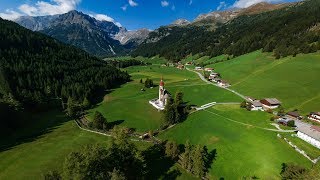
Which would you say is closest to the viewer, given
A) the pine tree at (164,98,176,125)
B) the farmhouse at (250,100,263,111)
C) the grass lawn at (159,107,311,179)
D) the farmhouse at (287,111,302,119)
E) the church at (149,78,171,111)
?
the grass lawn at (159,107,311,179)

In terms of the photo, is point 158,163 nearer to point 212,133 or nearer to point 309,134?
point 212,133

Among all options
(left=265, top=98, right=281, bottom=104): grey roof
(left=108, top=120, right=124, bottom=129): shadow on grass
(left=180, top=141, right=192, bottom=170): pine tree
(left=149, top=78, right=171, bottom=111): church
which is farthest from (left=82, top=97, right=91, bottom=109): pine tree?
(left=265, top=98, right=281, bottom=104): grey roof

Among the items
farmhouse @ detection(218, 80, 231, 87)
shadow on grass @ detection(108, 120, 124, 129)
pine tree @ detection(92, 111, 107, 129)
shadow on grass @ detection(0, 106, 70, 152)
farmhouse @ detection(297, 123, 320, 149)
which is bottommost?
shadow on grass @ detection(0, 106, 70, 152)

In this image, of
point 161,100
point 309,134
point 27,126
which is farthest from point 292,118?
point 27,126

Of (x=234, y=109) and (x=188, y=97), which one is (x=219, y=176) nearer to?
(x=234, y=109)

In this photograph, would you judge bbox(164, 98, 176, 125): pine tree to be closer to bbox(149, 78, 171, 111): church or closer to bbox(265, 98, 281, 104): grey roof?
bbox(149, 78, 171, 111): church

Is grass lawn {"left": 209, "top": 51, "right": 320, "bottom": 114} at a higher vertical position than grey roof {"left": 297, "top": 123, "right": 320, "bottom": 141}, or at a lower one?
higher

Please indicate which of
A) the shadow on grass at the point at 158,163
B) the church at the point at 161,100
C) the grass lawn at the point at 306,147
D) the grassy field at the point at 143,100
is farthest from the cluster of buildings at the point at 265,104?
the shadow on grass at the point at 158,163
